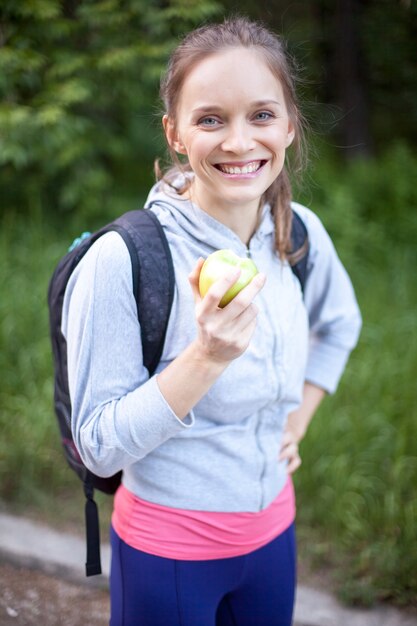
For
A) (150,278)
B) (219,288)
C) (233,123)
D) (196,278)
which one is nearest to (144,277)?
(150,278)

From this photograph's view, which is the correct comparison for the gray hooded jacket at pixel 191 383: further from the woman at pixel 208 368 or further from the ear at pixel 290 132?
the ear at pixel 290 132

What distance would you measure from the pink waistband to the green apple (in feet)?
1.72

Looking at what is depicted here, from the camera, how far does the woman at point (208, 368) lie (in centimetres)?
139

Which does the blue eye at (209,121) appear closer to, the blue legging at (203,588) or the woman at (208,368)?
the woman at (208,368)

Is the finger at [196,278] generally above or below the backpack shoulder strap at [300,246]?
above

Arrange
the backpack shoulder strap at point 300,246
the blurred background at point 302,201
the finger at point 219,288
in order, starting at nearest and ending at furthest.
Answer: the finger at point 219,288 → the backpack shoulder strap at point 300,246 → the blurred background at point 302,201

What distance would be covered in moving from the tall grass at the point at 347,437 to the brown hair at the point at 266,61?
1556mm

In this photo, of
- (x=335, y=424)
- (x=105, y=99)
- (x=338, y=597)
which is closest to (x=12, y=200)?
(x=105, y=99)

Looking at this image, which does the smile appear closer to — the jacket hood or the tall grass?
the jacket hood

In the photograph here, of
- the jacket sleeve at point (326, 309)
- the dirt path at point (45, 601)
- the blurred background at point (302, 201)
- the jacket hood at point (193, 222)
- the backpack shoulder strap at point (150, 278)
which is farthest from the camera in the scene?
the blurred background at point (302, 201)

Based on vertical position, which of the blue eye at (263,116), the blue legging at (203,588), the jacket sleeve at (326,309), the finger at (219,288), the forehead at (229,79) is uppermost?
the forehead at (229,79)

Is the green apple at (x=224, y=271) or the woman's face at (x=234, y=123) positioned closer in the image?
the green apple at (x=224, y=271)

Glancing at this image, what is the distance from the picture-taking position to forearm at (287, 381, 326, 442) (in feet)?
6.63

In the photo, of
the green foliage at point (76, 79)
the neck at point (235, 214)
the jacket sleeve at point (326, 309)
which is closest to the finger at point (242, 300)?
the neck at point (235, 214)
